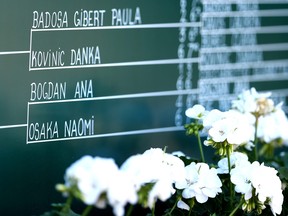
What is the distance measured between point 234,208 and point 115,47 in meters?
0.71

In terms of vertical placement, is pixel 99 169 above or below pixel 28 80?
below

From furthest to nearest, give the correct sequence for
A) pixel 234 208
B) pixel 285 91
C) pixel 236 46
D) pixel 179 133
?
pixel 285 91 < pixel 236 46 < pixel 179 133 < pixel 234 208

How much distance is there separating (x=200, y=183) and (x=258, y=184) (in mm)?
163

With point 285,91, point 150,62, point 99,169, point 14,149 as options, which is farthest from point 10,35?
point 285,91

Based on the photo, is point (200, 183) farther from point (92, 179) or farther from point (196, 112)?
point (92, 179)

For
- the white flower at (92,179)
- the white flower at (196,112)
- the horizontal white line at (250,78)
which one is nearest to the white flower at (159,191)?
the white flower at (92,179)

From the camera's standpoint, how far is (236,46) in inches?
118

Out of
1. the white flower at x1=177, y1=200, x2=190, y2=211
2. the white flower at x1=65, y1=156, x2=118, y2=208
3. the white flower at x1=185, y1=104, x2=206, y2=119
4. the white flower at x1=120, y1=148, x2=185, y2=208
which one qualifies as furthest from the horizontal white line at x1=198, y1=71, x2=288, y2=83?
the white flower at x1=65, y1=156, x2=118, y2=208

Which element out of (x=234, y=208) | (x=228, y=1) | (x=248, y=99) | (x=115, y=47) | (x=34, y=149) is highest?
(x=228, y=1)

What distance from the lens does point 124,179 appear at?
169 centimetres

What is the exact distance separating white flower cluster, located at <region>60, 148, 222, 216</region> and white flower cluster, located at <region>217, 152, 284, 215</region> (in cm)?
12

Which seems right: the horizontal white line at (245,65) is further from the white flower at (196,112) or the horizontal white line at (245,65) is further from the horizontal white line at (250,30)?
the white flower at (196,112)

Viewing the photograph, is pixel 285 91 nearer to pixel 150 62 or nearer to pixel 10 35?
pixel 150 62

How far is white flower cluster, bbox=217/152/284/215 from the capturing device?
81.2 inches
